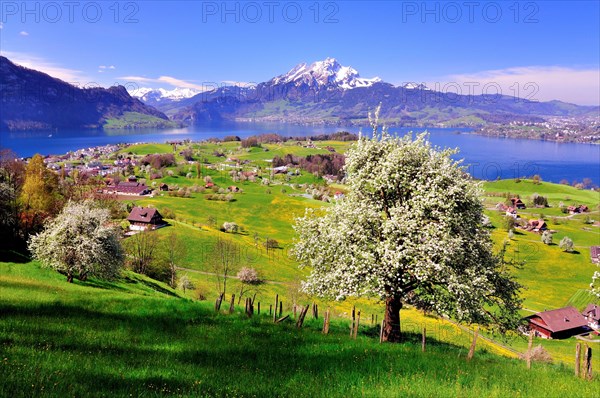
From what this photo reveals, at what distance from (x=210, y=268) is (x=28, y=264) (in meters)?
41.1

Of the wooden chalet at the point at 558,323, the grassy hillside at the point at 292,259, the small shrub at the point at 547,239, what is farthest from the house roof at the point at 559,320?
the small shrub at the point at 547,239

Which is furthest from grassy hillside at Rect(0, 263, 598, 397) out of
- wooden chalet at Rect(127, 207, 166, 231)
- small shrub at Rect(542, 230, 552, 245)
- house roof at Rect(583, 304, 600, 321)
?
small shrub at Rect(542, 230, 552, 245)

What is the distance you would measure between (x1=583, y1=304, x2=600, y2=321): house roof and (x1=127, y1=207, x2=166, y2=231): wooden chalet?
4296 inches

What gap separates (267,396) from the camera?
8.50 meters

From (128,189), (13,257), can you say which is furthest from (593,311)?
(128,189)

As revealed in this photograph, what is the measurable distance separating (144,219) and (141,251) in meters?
35.5

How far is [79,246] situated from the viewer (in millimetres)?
38531

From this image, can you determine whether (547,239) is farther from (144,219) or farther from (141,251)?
(144,219)

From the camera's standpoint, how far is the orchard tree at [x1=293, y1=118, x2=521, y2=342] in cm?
1908

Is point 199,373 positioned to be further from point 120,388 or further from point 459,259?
point 459,259

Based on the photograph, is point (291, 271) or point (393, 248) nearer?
point (393, 248)

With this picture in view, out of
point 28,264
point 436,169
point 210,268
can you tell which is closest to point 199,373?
point 436,169

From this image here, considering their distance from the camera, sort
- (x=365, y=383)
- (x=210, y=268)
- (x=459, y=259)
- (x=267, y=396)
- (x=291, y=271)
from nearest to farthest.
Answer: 1. (x=267, y=396)
2. (x=365, y=383)
3. (x=459, y=259)
4. (x=210, y=268)
5. (x=291, y=271)

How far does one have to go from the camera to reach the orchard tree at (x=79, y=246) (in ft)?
127
